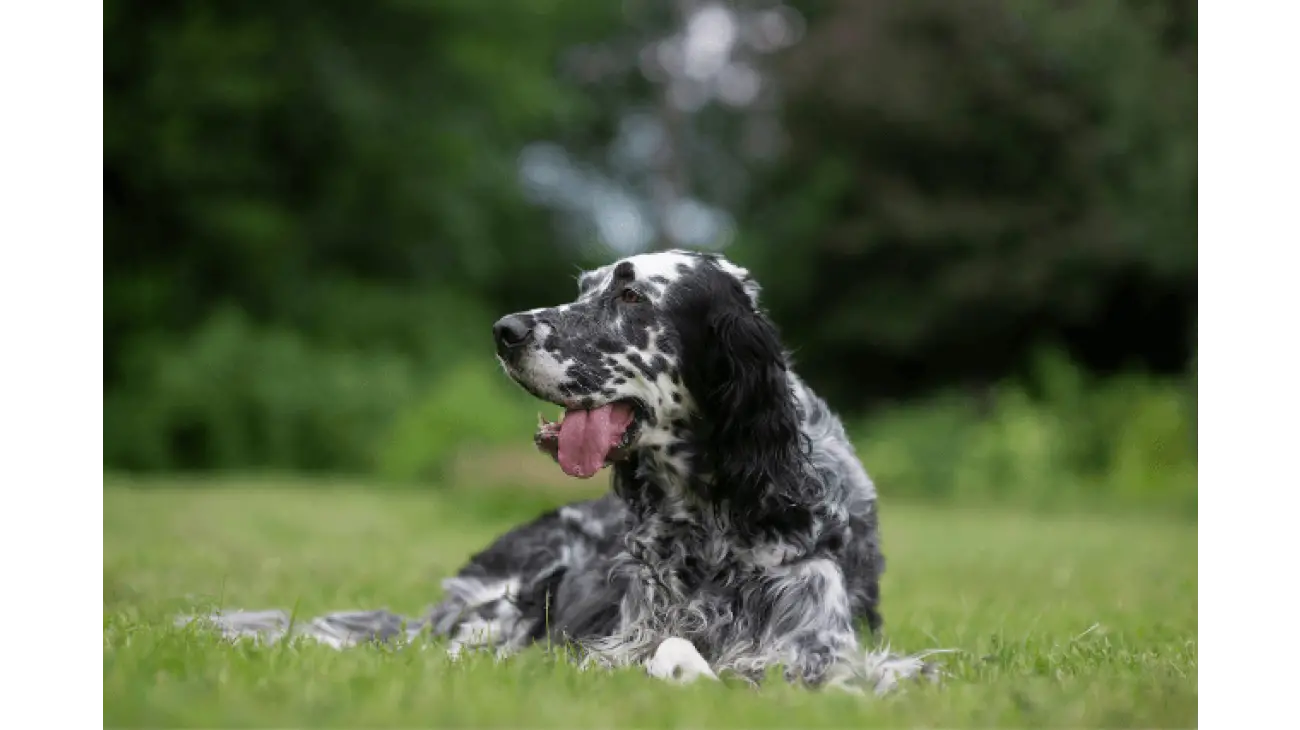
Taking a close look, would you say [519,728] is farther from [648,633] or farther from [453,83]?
[453,83]

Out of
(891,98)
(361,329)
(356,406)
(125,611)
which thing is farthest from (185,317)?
(125,611)

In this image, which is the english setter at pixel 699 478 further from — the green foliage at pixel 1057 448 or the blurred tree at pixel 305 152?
the blurred tree at pixel 305 152

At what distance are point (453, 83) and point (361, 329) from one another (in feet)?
16.1

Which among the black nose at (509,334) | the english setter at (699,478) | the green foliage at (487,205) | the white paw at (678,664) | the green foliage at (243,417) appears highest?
the green foliage at (487,205)

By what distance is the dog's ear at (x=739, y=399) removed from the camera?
3.54 meters

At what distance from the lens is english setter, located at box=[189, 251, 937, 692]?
3.42 meters

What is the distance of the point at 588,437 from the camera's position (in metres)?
3.45

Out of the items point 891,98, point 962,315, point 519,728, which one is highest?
point 891,98

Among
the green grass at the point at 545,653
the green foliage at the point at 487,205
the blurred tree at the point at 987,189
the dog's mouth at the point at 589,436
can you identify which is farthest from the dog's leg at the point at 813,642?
the blurred tree at the point at 987,189

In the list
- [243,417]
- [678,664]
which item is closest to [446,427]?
[243,417]

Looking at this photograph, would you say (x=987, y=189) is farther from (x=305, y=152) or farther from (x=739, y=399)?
(x=739, y=399)

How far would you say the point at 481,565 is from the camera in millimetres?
4496

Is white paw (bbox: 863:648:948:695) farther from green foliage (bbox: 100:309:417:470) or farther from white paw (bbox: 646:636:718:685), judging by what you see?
green foliage (bbox: 100:309:417:470)
